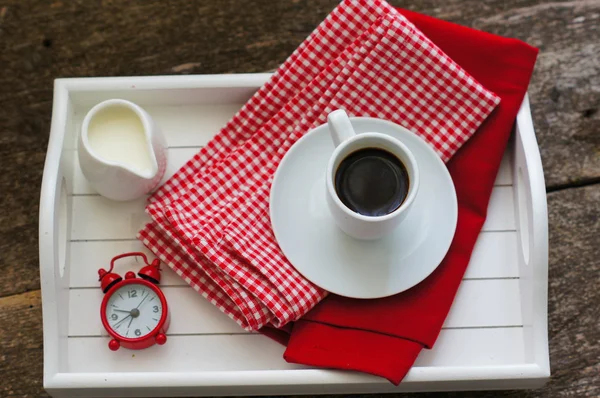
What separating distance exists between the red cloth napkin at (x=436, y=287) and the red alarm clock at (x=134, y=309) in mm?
130

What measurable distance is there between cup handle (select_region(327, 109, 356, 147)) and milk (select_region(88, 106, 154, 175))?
23 centimetres

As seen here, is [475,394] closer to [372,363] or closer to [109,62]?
[372,363]

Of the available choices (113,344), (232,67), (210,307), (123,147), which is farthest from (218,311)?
(232,67)

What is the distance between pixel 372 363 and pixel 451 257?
0.53 feet

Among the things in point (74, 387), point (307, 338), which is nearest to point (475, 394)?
point (307, 338)

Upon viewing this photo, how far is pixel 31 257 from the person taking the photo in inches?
40.6

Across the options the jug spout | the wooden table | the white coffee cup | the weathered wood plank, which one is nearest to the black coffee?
the white coffee cup

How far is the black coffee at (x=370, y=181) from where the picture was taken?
0.80 meters

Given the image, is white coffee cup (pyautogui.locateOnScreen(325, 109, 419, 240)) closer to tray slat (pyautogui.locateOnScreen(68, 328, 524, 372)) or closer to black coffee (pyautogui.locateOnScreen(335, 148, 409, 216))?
black coffee (pyautogui.locateOnScreen(335, 148, 409, 216))


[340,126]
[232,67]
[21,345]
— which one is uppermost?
[340,126]

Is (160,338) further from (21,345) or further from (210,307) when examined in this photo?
(21,345)

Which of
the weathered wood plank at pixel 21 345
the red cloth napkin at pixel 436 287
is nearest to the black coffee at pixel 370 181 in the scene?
the red cloth napkin at pixel 436 287

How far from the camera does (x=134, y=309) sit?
2.78 ft

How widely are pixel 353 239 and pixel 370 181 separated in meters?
0.08
